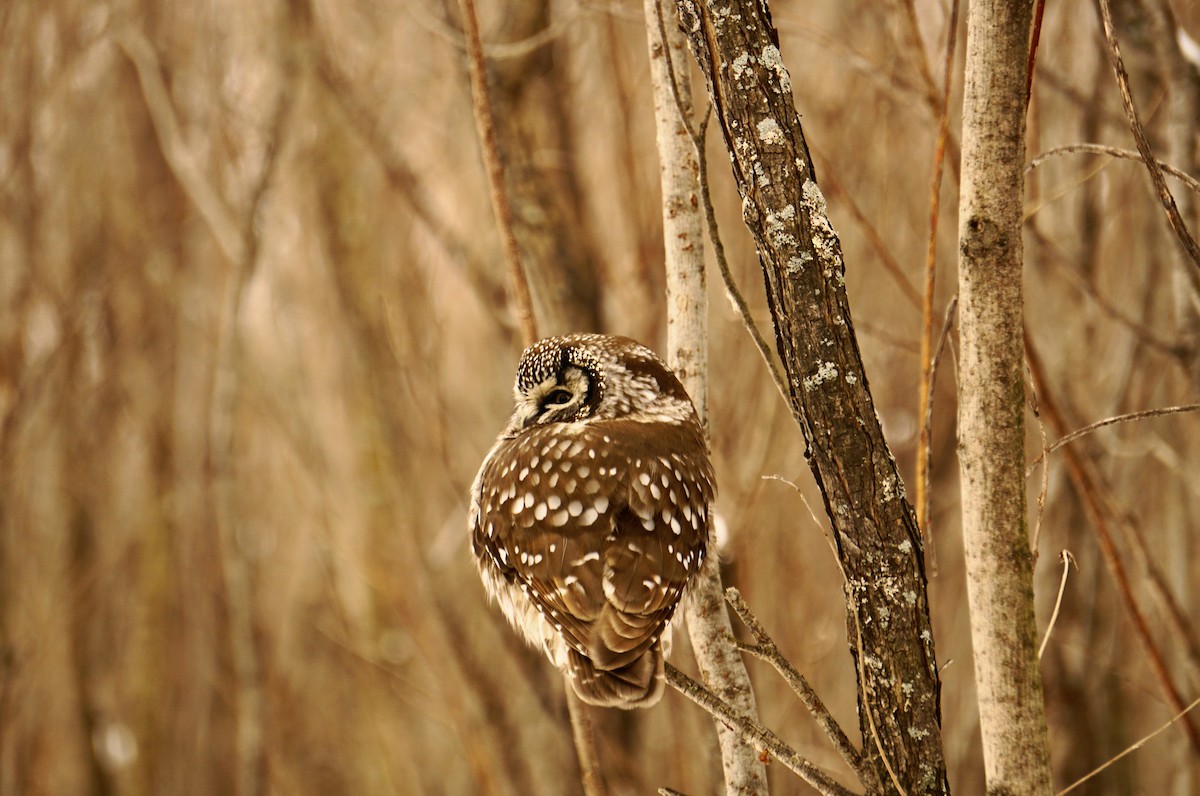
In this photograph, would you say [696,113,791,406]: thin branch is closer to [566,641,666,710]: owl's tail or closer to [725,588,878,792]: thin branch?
[725,588,878,792]: thin branch

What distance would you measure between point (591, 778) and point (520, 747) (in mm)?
4055

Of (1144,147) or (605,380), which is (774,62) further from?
(605,380)

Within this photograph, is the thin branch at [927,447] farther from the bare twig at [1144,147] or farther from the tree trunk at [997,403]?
the bare twig at [1144,147]

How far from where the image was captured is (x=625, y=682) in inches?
72.7

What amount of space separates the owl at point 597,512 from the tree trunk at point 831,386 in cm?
52

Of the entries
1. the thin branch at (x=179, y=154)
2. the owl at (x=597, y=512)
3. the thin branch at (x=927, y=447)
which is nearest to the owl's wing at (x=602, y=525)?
the owl at (x=597, y=512)

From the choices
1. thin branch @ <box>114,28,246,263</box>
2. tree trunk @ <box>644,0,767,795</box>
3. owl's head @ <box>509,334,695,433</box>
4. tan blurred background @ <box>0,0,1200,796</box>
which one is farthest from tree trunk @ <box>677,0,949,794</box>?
thin branch @ <box>114,28,246,263</box>

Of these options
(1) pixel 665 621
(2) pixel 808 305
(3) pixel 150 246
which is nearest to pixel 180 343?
(3) pixel 150 246

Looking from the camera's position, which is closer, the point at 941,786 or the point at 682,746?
the point at 941,786

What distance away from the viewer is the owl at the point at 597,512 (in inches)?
75.8

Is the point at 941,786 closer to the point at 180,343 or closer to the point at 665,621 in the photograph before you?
the point at 665,621

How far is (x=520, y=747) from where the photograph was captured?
573 cm

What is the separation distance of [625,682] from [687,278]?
28.7 inches

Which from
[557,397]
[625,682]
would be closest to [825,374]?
[625,682]
